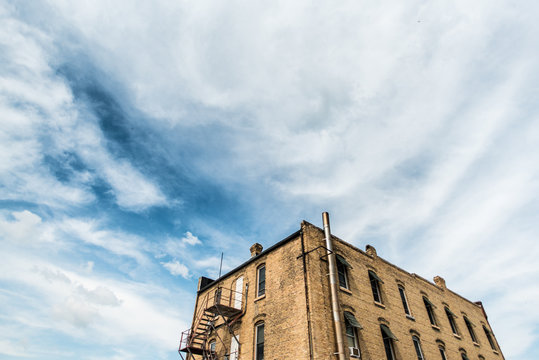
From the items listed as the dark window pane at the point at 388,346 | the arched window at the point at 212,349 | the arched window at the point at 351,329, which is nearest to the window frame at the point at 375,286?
the dark window pane at the point at 388,346

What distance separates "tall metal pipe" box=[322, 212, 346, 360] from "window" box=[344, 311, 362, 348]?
0.88 meters

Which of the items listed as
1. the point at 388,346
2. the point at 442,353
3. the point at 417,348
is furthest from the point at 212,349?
the point at 442,353

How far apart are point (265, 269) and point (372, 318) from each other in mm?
5967

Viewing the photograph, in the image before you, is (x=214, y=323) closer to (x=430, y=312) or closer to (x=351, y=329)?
(x=351, y=329)

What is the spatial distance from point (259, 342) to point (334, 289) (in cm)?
446

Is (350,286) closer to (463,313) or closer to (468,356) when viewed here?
(468,356)

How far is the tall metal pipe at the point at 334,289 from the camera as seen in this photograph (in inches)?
504

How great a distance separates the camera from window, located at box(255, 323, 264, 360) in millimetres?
14375

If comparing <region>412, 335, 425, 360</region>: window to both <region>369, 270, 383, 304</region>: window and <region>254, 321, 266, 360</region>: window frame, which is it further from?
<region>254, 321, 266, 360</region>: window frame

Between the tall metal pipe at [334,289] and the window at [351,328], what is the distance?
88 centimetres

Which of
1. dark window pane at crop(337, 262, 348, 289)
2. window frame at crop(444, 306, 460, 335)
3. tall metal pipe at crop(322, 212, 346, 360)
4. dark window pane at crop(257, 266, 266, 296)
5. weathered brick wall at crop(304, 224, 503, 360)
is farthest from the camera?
window frame at crop(444, 306, 460, 335)

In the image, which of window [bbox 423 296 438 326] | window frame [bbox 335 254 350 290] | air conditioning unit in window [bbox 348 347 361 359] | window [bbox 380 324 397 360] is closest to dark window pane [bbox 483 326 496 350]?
window [bbox 423 296 438 326]

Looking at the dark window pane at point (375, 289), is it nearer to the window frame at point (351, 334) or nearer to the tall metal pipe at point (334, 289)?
the window frame at point (351, 334)

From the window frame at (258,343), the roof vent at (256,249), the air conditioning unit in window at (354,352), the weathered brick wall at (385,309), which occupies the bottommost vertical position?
the air conditioning unit in window at (354,352)
